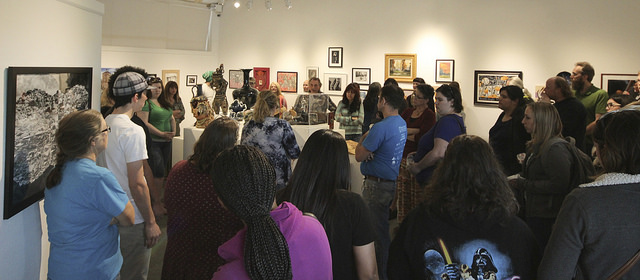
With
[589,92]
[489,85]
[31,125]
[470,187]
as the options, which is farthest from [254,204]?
[489,85]

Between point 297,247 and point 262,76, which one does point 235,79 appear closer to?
point 262,76

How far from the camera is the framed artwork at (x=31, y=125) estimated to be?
275 cm

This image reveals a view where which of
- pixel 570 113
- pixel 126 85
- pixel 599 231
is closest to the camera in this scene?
pixel 599 231

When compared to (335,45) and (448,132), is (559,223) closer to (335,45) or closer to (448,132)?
(448,132)

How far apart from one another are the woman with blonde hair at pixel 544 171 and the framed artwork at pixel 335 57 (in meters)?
7.81

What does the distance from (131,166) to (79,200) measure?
74 cm

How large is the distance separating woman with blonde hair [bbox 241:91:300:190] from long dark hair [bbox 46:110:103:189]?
80.9 inches

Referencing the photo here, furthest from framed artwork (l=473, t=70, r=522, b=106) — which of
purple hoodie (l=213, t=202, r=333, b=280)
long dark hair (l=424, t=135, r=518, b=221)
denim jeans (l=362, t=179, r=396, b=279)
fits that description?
purple hoodie (l=213, t=202, r=333, b=280)

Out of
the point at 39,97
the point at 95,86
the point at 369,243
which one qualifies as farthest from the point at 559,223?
the point at 95,86

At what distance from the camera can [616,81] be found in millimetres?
7965

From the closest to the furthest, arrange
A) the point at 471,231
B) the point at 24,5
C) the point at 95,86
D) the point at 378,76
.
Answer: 1. the point at 471,231
2. the point at 24,5
3. the point at 95,86
4. the point at 378,76

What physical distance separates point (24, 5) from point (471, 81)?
788 cm

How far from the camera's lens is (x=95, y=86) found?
13.8 feet

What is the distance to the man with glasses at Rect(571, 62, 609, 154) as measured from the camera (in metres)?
6.75
